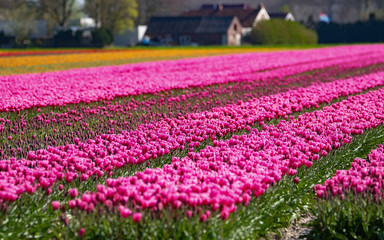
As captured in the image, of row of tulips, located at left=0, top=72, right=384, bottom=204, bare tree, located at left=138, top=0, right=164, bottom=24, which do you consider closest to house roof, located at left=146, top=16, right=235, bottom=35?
bare tree, located at left=138, top=0, right=164, bottom=24

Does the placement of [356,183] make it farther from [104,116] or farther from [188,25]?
[188,25]

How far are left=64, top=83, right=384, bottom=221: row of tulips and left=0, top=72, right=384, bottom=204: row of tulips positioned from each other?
41 centimetres

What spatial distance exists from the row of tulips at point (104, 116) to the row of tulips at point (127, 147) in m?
0.94

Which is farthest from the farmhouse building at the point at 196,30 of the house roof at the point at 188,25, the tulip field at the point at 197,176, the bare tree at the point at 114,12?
the tulip field at the point at 197,176

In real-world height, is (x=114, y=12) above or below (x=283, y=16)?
below

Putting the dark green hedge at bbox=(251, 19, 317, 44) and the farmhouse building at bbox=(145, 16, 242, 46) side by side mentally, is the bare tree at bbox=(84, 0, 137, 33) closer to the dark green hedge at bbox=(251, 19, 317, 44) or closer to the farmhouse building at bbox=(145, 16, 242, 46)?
the farmhouse building at bbox=(145, 16, 242, 46)

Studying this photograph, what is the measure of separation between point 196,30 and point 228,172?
253 ft

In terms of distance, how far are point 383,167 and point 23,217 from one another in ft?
14.1

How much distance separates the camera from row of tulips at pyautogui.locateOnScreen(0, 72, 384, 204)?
6.01 meters

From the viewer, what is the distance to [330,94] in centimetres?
1431

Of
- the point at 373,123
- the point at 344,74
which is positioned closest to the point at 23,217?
the point at 373,123

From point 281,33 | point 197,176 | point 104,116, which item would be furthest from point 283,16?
point 197,176

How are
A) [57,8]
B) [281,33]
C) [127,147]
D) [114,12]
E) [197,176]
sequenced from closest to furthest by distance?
[197,176] < [127,147] < [281,33] < [114,12] < [57,8]

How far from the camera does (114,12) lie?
7881 centimetres
